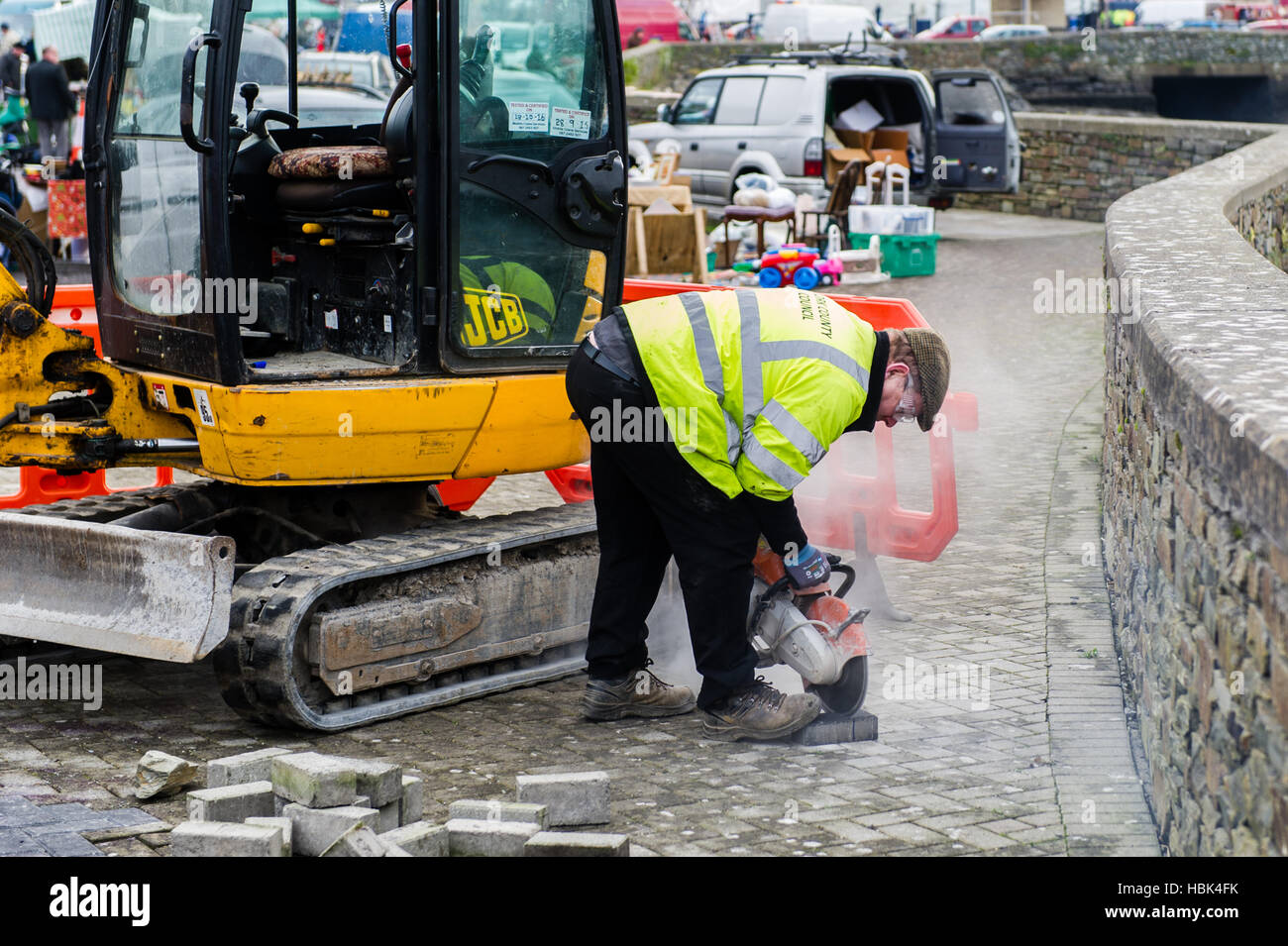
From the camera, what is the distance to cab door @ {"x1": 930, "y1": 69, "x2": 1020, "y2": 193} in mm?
19453

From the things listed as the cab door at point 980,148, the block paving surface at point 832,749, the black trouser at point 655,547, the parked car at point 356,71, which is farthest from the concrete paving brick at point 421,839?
the cab door at point 980,148

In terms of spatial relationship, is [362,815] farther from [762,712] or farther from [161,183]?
[161,183]

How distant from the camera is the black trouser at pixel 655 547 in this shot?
5.20 meters

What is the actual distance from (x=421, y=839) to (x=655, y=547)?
5.53ft

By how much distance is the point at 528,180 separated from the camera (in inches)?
234

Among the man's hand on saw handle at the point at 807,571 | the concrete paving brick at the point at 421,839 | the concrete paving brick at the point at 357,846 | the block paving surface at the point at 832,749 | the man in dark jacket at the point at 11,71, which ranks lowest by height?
the block paving surface at the point at 832,749

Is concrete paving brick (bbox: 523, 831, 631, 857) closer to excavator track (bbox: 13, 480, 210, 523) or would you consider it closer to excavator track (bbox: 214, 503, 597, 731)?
excavator track (bbox: 214, 503, 597, 731)

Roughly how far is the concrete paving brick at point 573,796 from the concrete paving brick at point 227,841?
756 mm

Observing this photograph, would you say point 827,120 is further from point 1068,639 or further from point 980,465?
point 1068,639

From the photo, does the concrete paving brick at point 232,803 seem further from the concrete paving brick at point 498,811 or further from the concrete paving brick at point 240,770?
the concrete paving brick at point 498,811

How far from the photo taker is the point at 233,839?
4094 millimetres

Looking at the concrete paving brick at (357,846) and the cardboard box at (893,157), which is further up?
the cardboard box at (893,157)

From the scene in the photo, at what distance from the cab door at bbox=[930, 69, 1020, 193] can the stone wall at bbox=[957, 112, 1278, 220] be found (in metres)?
2.59
